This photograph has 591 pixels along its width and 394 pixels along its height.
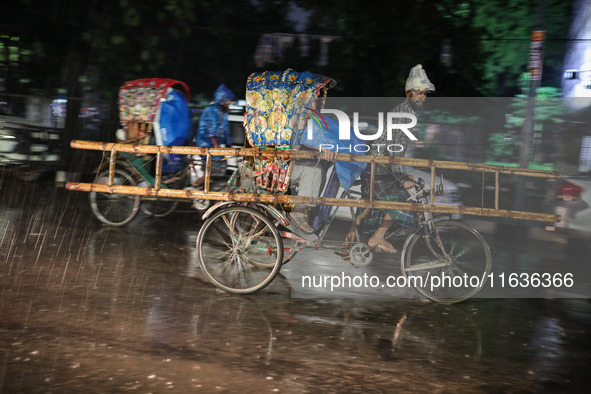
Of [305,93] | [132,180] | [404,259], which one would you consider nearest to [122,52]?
[132,180]

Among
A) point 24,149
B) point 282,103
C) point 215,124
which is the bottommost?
point 24,149

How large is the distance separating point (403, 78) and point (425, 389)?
1100cm

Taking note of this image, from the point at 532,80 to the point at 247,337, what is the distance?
336 inches

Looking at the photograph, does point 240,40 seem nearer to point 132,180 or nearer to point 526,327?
point 132,180

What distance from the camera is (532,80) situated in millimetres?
11352

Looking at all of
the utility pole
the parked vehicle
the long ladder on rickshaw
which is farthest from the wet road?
the parked vehicle

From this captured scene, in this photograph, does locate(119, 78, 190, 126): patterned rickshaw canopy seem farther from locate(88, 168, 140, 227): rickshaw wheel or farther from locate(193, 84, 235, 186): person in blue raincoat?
locate(88, 168, 140, 227): rickshaw wheel

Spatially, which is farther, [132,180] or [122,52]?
[122,52]

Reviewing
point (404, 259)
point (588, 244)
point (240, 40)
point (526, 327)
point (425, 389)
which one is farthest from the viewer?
point (240, 40)

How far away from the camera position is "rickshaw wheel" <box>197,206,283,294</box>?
6043mm

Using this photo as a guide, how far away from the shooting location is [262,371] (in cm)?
426

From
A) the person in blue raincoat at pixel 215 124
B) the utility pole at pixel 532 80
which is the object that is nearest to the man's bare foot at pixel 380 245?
the person in blue raincoat at pixel 215 124

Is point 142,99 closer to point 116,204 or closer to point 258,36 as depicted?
point 116,204

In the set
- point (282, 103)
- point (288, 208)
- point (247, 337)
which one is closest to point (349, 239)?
point (288, 208)
